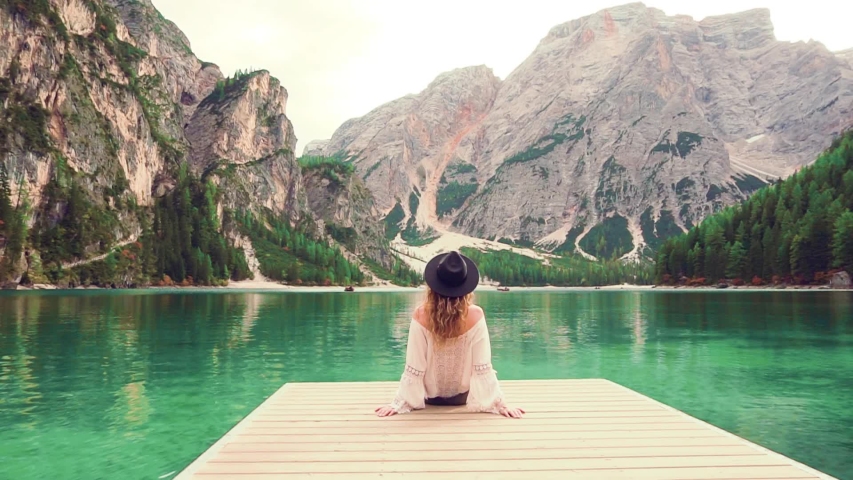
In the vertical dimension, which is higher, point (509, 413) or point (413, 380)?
point (413, 380)

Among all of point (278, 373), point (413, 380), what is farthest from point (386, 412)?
point (278, 373)

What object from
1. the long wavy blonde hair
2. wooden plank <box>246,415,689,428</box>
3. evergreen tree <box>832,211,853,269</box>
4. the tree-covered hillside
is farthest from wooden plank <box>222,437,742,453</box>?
the tree-covered hillside

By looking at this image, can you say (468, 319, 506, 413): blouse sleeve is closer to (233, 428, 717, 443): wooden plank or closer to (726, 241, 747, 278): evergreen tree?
(233, 428, 717, 443): wooden plank

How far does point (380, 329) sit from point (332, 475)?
4899 centimetres

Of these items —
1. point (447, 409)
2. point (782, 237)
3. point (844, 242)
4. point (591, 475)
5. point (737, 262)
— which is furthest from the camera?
point (737, 262)

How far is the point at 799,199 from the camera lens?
154625 millimetres

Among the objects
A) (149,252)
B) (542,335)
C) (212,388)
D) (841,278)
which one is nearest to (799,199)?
(841,278)

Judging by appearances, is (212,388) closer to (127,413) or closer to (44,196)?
(127,413)

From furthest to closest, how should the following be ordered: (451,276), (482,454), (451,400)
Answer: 1. (451,400)
2. (451,276)
3. (482,454)

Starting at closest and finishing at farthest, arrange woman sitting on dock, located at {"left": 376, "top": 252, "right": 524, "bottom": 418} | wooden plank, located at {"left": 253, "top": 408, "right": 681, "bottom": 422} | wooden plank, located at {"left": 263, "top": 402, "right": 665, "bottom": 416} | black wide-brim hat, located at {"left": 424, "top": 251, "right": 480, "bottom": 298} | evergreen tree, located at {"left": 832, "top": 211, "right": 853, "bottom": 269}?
black wide-brim hat, located at {"left": 424, "top": 251, "right": 480, "bottom": 298} < woman sitting on dock, located at {"left": 376, "top": 252, "right": 524, "bottom": 418} < wooden plank, located at {"left": 253, "top": 408, "right": 681, "bottom": 422} < wooden plank, located at {"left": 263, "top": 402, "right": 665, "bottom": 416} < evergreen tree, located at {"left": 832, "top": 211, "right": 853, "bottom": 269}

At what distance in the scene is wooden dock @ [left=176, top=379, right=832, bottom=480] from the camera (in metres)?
7.46

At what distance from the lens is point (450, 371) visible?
1063cm

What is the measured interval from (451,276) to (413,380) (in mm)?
2396

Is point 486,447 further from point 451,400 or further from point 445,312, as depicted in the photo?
point 451,400
